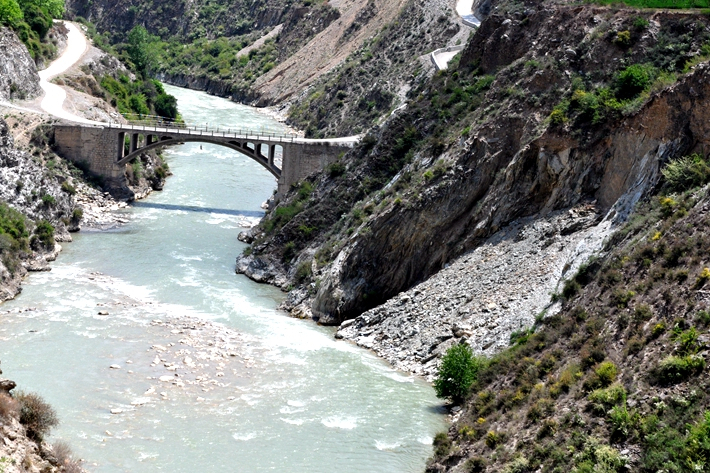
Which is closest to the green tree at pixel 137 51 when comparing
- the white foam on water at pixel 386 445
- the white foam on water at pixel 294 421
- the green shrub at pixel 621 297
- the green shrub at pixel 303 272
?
the green shrub at pixel 303 272

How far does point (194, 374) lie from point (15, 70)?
51.3 m

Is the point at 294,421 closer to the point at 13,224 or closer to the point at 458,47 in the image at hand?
the point at 13,224

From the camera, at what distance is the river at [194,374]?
31.5 m

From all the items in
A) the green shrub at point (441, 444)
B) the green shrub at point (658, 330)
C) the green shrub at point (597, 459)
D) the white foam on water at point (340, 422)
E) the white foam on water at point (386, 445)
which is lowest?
the white foam on water at point (340, 422)

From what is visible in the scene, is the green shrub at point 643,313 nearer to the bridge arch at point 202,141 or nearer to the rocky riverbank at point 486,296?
the rocky riverbank at point 486,296

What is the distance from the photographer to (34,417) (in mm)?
27688

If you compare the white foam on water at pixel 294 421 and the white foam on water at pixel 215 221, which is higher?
the white foam on water at pixel 215 221

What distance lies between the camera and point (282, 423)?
33.9 m

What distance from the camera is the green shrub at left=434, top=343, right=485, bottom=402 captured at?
115ft

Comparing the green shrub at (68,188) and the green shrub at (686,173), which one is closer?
the green shrub at (686,173)

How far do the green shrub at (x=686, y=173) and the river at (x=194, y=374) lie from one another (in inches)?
483

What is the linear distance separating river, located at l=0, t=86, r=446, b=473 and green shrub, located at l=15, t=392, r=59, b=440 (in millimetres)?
2069

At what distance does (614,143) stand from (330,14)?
306 ft

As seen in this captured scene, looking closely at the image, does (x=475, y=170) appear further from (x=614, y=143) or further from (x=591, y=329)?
(x=591, y=329)
